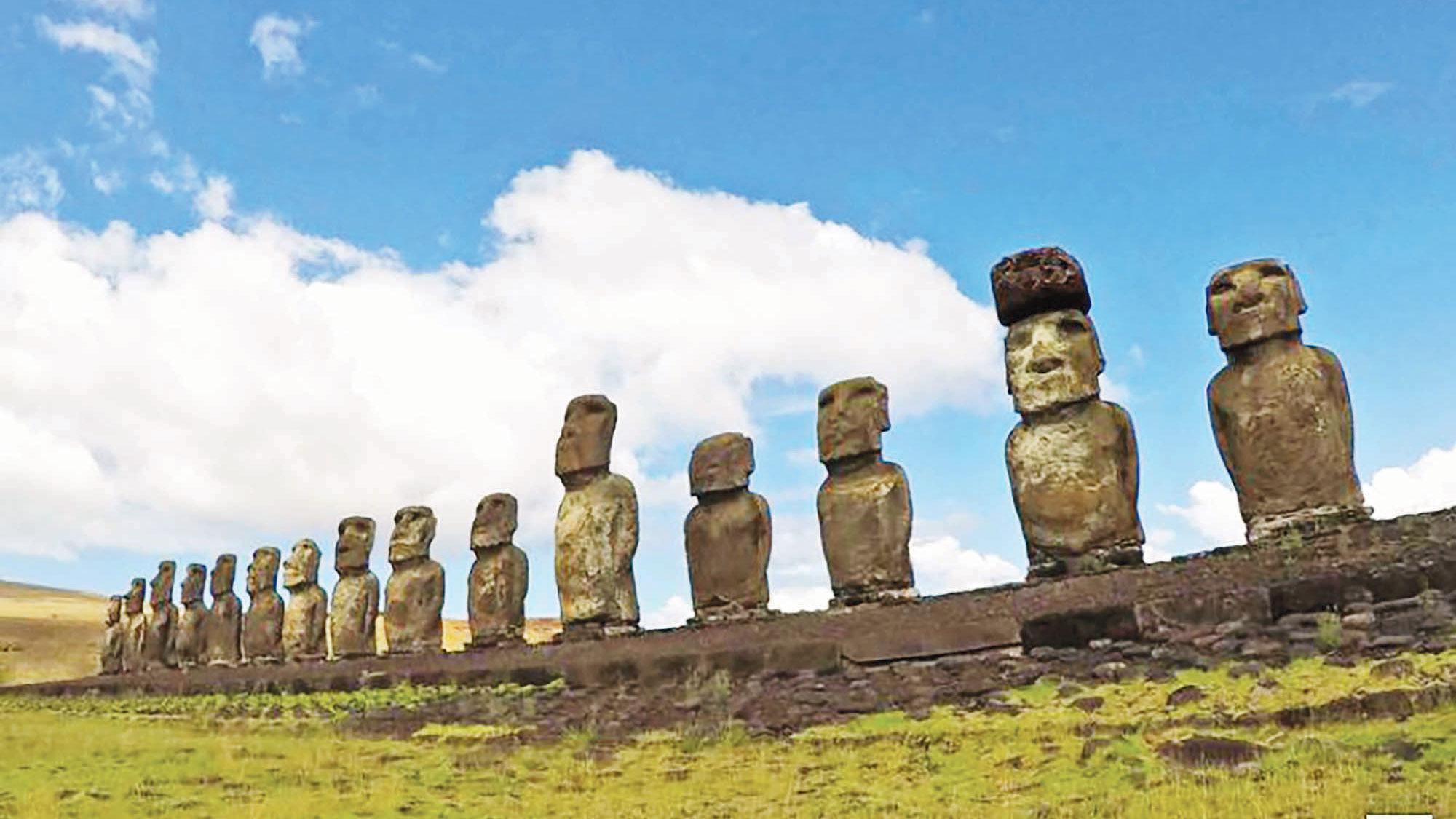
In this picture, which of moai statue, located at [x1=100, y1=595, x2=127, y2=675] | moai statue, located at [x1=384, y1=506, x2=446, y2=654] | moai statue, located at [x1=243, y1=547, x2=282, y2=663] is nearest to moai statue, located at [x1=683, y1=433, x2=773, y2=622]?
moai statue, located at [x1=384, y1=506, x2=446, y2=654]

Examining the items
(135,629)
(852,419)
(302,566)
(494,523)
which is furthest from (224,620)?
(852,419)

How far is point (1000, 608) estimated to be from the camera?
10.1 meters

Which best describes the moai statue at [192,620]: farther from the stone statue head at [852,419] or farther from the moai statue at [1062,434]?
the moai statue at [1062,434]

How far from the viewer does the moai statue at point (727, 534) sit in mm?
14727

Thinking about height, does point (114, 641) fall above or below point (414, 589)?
above

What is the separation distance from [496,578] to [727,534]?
5210 millimetres

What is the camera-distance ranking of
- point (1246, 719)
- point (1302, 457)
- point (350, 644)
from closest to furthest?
point (1246, 719) → point (1302, 457) → point (350, 644)

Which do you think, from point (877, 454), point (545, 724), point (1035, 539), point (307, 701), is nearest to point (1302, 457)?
point (1035, 539)

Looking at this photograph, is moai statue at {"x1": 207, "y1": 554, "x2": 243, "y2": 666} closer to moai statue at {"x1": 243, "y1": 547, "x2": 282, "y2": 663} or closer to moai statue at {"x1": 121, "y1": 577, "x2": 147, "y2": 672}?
moai statue at {"x1": 243, "y1": 547, "x2": 282, "y2": 663}

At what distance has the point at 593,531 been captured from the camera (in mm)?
16953

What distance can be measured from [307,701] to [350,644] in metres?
8.36

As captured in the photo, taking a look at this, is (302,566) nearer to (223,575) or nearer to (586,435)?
(223,575)

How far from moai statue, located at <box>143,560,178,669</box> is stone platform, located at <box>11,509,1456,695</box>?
20017mm

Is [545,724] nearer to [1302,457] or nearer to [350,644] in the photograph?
[1302,457]
